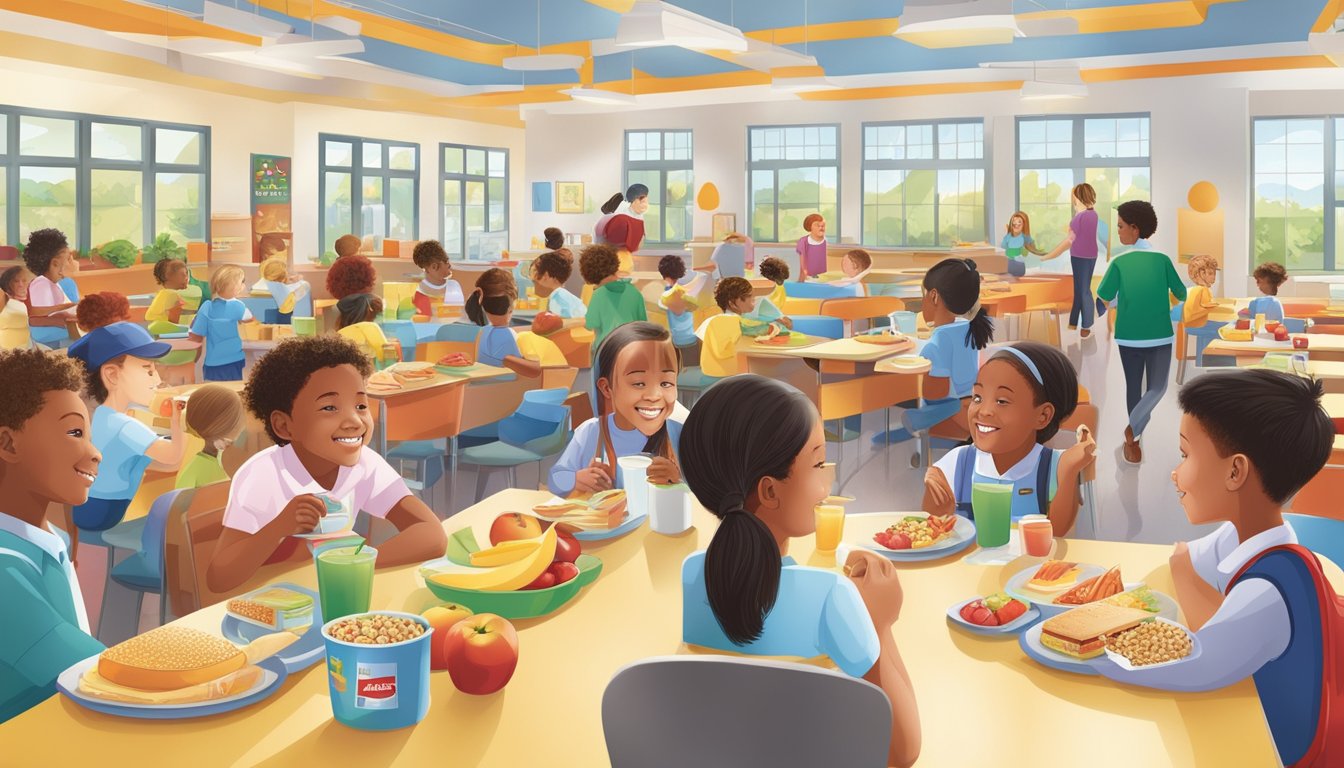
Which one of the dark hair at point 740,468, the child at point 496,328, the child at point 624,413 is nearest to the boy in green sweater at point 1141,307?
the child at point 496,328

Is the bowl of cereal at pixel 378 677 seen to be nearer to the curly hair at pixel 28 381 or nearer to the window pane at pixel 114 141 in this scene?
the curly hair at pixel 28 381

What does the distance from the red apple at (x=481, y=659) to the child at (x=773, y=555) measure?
22 cm

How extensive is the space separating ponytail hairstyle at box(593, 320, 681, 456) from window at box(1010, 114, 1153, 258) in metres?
11.1

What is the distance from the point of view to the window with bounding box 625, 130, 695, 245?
1502 cm

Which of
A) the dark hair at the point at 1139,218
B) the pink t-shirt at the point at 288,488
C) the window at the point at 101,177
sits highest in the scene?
the window at the point at 101,177

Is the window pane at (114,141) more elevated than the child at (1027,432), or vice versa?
the window pane at (114,141)

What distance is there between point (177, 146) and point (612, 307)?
785 centimetres

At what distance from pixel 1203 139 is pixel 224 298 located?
1027cm

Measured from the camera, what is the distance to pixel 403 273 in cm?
1119

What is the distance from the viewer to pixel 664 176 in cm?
1516

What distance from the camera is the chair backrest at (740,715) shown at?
3.35ft

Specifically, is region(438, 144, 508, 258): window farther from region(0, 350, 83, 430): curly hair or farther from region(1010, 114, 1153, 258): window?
region(0, 350, 83, 430): curly hair

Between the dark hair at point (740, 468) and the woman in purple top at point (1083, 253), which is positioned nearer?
the dark hair at point (740, 468)

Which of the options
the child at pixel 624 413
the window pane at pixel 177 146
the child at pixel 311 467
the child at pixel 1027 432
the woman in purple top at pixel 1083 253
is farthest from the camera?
the window pane at pixel 177 146
